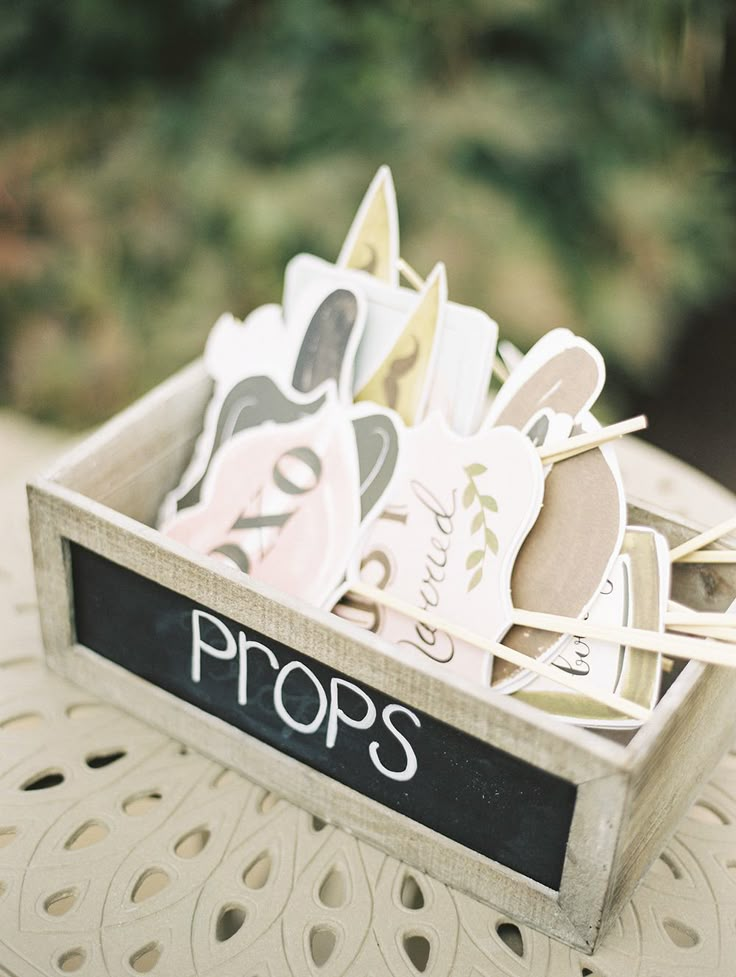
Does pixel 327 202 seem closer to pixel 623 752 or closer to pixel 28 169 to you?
pixel 28 169

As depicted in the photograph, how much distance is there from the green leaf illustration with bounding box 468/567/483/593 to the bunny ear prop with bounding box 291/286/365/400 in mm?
191

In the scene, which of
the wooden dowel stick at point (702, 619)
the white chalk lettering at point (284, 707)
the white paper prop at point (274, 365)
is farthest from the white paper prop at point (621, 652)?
the white paper prop at point (274, 365)

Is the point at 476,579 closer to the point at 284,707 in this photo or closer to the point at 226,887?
the point at 284,707

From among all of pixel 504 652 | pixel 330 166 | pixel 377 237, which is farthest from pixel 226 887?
pixel 330 166

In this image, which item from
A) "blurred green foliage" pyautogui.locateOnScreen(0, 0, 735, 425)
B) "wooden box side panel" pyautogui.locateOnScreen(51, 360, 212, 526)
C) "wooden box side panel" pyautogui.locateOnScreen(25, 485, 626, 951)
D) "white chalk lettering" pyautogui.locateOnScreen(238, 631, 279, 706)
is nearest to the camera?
"wooden box side panel" pyautogui.locateOnScreen(25, 485, 626, 951)

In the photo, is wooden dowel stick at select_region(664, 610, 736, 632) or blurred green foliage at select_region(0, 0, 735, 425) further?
blurred green foliage at select_region(0, 0, 735, 425)

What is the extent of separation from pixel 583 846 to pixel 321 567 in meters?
0.27

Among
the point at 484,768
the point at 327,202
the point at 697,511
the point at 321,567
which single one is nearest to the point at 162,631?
the point at 321,567

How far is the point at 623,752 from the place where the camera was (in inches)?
24.1

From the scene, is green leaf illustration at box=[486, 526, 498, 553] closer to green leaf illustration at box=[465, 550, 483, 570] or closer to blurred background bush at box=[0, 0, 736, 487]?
green leaf illustration at box=[465, 550, 483, 570]

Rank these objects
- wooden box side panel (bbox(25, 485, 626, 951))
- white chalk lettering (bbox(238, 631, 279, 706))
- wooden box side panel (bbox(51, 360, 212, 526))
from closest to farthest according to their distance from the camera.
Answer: wooden box side panel (bbox(25, 485, 626, 951))
white chalk lettering (bbox(238, 631, 279, 706))
wooden box side panel (bbox(51, 360, 212, 526))

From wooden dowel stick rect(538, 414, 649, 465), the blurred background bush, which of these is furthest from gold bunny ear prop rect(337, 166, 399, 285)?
the blurred background bush

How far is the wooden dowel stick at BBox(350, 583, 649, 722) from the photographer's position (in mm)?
692

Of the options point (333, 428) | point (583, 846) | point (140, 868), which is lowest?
point (140, 868)
